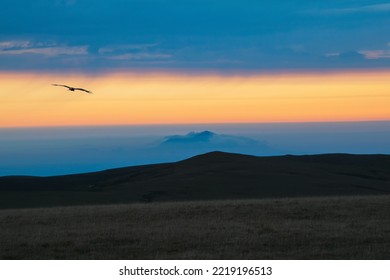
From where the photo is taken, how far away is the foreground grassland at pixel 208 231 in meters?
18.0

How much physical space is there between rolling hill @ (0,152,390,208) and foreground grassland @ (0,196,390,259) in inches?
670

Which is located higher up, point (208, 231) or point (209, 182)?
point (209, 182)

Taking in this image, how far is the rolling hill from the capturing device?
4591 cm

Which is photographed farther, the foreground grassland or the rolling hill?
the rolling hill

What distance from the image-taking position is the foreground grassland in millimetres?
18047

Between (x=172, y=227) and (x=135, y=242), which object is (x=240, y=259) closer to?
(x=135, y=242)

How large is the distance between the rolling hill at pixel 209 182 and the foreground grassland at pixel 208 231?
17017 millimetres

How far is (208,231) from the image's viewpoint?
2091 cm

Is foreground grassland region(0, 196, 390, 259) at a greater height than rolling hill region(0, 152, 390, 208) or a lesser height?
lesser

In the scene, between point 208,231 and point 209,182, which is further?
point 209,182

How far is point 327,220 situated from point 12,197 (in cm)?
2906

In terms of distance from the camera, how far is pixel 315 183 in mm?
53500

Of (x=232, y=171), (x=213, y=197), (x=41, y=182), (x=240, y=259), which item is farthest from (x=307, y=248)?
(x=41, y=182)

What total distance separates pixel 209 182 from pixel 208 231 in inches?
1248
